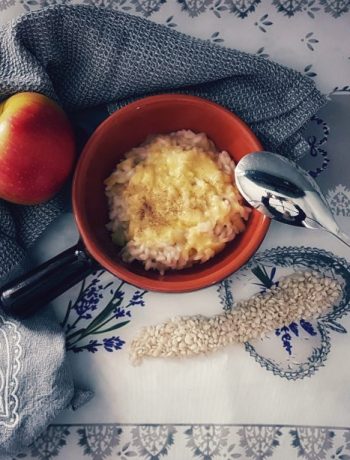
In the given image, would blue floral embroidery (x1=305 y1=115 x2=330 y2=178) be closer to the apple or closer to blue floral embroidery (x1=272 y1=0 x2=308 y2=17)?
blue floral embroidery (x1=272 y1=0 x2=308 y2=17)

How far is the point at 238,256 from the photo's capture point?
37.7 inches

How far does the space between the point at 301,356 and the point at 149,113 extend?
1.40 feet

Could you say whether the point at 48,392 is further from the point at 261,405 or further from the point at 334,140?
the point at 334,140

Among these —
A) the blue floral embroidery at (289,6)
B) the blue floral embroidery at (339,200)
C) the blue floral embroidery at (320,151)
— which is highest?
the blue floral embroidery at (289,6)

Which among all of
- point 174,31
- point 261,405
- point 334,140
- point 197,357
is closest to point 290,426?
point 261,405

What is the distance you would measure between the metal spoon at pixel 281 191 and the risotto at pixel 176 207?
4cm

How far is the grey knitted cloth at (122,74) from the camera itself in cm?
96

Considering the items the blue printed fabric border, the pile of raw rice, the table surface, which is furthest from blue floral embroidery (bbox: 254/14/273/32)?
the blue printed fabric border

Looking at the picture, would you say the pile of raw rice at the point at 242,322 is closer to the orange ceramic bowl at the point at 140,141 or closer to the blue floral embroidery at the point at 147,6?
the orange ceramic bowl at the point at 140,141

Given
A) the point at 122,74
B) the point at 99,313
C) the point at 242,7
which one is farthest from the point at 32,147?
the point at 242,7

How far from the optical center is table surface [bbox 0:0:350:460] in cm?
105

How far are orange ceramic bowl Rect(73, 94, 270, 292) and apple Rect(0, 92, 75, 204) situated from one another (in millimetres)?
32

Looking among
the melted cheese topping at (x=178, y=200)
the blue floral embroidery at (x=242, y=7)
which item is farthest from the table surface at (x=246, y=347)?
the melted cheese topping at (x=178, y=200)

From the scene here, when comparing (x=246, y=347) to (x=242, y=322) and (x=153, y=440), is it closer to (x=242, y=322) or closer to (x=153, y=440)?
(x=242, y=322)
